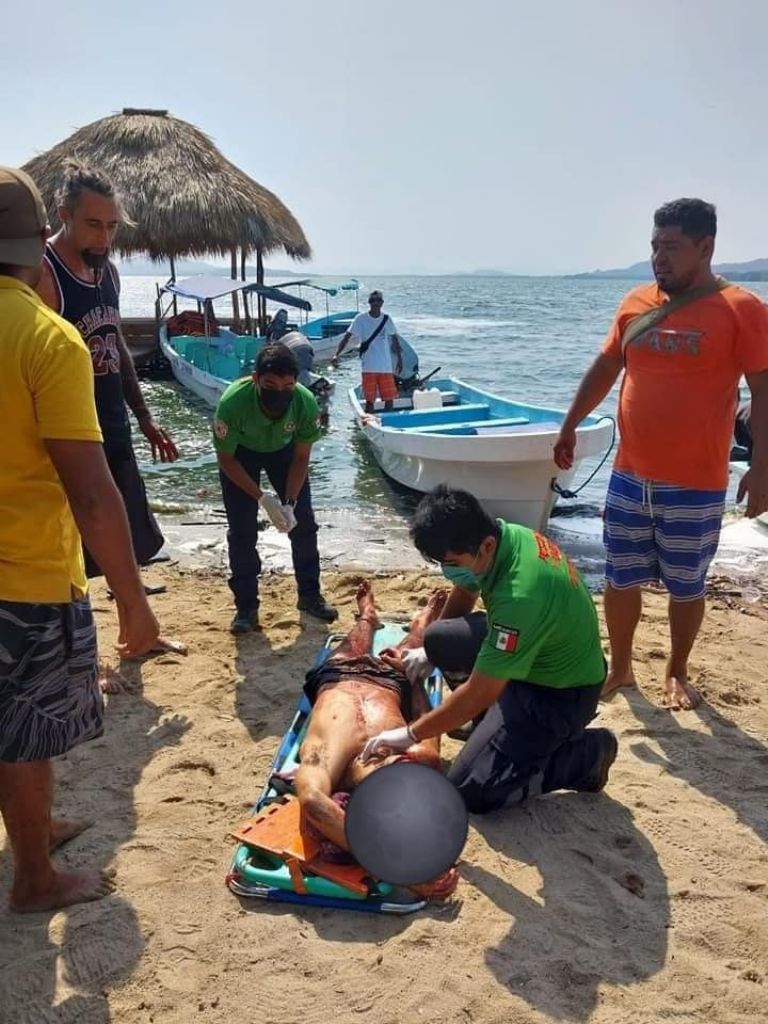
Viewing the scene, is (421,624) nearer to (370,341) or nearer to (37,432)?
(37,432)

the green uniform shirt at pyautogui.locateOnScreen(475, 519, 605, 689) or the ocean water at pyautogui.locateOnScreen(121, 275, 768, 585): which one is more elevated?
the green uniform shirt at pyautogui.locateOnScreen(475, 519, 605, 689)

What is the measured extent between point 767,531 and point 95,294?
6234 mm

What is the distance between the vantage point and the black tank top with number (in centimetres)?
343

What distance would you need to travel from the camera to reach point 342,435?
13.0 m

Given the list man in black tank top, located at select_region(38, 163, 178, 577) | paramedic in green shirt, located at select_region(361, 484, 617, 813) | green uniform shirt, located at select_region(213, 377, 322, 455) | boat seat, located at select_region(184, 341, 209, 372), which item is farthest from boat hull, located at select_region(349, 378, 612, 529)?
boat seat, located at select_region(184, 341, 209, 372)

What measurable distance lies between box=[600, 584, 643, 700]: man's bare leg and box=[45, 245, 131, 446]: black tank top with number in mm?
2532

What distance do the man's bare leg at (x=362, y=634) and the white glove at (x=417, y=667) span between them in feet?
1.04

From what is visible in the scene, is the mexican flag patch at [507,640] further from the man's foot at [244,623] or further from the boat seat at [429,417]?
the boat seat at [429,417]

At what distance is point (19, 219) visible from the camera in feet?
6.49

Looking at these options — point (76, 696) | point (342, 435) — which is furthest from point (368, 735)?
point (342, 435)

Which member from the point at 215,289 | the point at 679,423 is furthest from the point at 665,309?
the point at 215,289

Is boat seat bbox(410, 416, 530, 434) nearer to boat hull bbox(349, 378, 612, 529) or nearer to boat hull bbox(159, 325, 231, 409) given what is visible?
boat hull bbox(349, 378, 612, 529)

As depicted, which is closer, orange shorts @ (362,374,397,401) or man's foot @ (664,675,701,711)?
man's foot @ (664,675,701,711)

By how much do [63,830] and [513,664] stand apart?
1721 millimetres
